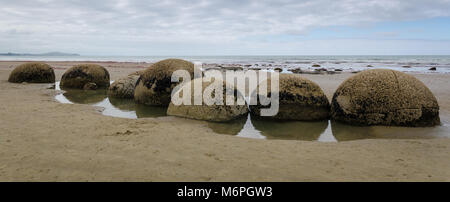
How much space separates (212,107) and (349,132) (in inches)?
102

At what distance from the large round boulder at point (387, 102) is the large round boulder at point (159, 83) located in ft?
13.5

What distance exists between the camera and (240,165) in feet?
11.2

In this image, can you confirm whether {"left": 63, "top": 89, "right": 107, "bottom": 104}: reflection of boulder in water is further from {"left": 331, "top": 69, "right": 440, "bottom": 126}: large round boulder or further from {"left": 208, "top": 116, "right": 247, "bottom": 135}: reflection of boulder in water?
{"left": 331, "top": 69, "right": 440, "bottom": 126}: large round boulder

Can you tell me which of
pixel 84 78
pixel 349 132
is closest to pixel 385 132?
pixel 349 132

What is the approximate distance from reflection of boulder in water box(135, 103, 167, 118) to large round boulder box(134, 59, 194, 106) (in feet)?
0.60

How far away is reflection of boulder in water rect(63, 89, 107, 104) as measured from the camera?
848 centimetres

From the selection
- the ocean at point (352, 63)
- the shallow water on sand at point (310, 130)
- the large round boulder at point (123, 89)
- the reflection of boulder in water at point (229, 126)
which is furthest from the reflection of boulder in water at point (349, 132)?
the ocean at point (352, 63)

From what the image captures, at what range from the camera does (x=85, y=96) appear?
9406 millimetres

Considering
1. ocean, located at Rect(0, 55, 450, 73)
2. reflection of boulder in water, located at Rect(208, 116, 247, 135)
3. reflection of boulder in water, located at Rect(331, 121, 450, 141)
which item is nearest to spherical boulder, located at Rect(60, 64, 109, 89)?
reflection of boulder in water, located at Rect(208, 116, 247, 135)

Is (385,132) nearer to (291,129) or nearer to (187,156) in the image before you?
(291,129)

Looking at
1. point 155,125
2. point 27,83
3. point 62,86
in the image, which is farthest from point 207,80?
point 27,83

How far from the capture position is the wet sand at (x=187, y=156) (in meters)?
3.11

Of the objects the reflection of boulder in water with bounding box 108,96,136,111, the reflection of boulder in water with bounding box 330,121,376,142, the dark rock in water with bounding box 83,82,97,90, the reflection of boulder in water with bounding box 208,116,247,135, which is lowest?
the reflection of boulder in water with bounding box 330,121,376,142
